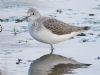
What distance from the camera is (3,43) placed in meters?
12.2

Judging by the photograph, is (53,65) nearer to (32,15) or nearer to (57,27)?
(57,27)

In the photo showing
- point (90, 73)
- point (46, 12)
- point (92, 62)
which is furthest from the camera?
point (46, 12)

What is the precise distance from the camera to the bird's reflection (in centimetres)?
1005

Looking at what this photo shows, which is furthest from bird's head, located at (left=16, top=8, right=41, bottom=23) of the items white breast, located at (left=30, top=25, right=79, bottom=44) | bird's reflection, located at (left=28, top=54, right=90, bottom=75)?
bird's reflection, located at (left=28, top=54, right=90, bottom=75)

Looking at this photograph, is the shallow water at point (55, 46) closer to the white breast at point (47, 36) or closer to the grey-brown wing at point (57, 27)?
the white breast at point (47, 36)

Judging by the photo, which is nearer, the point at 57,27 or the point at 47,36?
the point at 47,36

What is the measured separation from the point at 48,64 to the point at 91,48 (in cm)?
146

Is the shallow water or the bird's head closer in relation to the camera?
the shallow water

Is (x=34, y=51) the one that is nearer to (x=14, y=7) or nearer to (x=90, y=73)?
(x=90, y=73)

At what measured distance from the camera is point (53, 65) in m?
10.6

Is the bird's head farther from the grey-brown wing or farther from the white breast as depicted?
the white breast

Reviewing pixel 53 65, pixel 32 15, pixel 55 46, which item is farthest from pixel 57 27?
pixel 53 65

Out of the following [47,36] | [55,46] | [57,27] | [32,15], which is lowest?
[55,46]

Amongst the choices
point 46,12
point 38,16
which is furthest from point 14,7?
point 38,16
